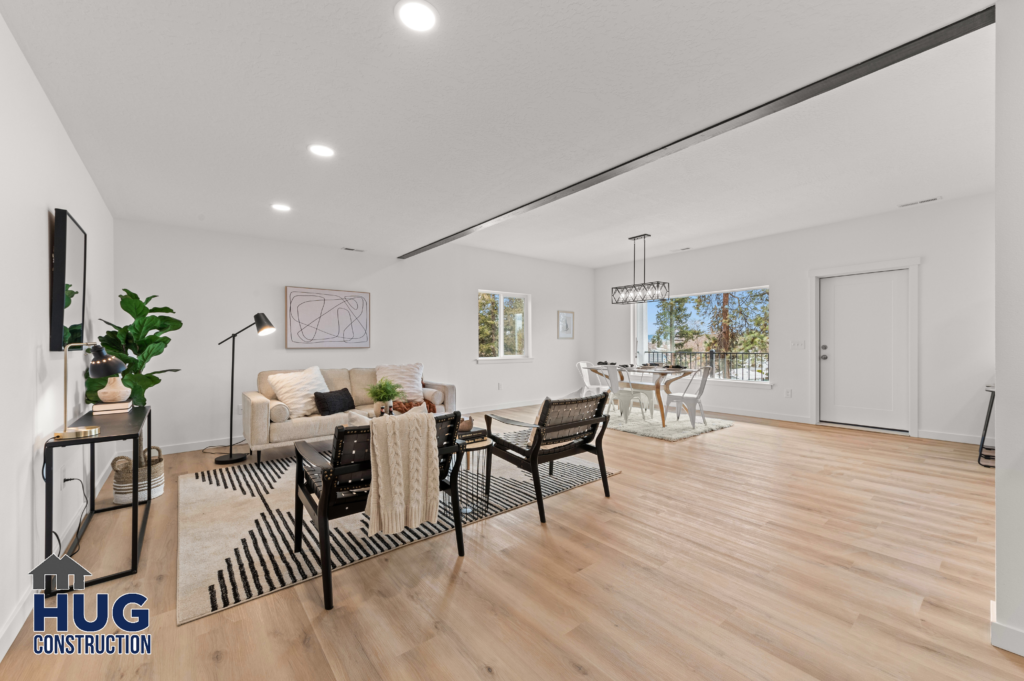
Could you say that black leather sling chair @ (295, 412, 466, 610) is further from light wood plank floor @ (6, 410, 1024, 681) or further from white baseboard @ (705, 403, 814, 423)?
white baseboard @ (705, 403, 814, 423)

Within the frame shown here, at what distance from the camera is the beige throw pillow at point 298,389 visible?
4.62 m

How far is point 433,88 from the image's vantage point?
2.28m

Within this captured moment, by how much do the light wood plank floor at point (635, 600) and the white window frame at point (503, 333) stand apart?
410 centimetres

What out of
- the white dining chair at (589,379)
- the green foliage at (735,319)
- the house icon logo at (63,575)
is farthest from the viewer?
the white dining chair at (589,379)

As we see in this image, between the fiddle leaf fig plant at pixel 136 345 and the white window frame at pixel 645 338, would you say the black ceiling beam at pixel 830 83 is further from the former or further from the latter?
the white window frame at pixel 645 338

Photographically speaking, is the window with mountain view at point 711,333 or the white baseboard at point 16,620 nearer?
the white baseboard at point 16,620

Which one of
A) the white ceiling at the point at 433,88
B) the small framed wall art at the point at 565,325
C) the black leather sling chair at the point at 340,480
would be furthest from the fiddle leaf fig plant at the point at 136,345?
the small framed wall art at the point at 565,325

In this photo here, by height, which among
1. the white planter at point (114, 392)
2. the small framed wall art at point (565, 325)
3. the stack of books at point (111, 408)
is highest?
the small framed wall art at point (565, 325)

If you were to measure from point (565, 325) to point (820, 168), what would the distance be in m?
4.95

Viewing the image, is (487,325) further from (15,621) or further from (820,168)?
(15,621)

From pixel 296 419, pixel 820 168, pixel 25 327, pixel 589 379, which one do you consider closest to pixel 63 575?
pixel 25 327

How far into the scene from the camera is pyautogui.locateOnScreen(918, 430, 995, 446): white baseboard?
15.2 ft

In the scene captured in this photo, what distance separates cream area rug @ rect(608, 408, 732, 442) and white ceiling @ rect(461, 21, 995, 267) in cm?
257

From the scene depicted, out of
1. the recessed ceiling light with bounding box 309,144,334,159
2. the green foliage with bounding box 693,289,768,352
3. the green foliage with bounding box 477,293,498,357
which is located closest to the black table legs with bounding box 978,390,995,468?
the green foliage with bounding box 693,289,768,352
